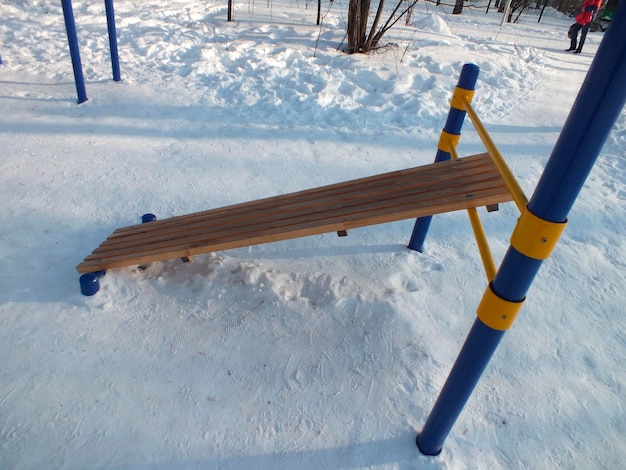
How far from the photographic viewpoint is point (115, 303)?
239 cm

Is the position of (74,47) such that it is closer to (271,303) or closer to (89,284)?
(89,284)

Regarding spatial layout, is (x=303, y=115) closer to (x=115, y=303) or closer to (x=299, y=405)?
(x=115, y=303)

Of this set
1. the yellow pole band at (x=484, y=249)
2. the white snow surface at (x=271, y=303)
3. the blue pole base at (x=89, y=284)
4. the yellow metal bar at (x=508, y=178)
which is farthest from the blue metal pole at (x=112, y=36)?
the yellow pole band at (x=484, y=249)

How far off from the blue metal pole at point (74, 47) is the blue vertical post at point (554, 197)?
4.43m

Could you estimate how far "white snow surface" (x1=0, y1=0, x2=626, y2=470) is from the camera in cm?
185

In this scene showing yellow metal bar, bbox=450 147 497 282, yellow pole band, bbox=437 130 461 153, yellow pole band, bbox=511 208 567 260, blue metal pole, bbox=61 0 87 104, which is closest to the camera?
yellow pole band, bbox=511 208 567 260

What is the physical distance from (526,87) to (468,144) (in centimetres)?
215

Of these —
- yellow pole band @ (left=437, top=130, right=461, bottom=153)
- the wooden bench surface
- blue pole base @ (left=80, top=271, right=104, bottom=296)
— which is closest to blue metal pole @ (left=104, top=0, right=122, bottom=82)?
the wooden bench surface

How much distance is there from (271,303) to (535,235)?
5.11 ft

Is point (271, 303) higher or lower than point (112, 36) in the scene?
lower

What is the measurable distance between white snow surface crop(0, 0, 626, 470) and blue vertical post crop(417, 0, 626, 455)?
0.68m

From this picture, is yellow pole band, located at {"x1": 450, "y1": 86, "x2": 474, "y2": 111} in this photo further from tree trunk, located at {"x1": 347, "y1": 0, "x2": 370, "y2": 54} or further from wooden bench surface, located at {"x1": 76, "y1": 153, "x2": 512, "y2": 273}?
tree trunk, located at {"x1": 347, "y1": 0, "x2": 370, "y2": 54}

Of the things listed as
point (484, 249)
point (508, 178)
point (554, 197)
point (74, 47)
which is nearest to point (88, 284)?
point (484, 249)

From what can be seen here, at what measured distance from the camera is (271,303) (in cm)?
242
